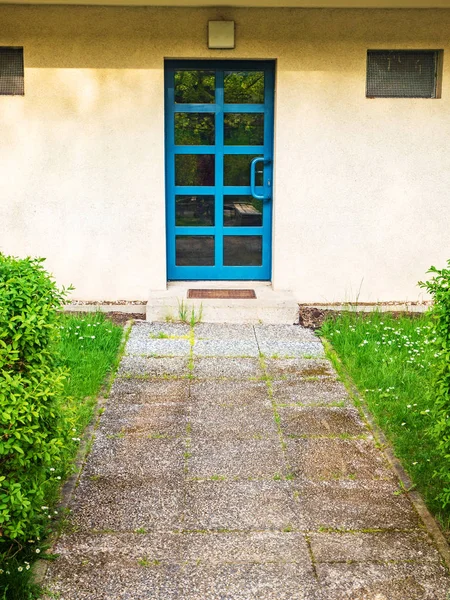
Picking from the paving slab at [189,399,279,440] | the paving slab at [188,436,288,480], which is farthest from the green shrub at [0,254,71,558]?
the paving slab at [189,399,279,440]

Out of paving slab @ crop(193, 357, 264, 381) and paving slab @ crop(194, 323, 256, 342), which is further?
paving slab @ crop(194, 323, 256, 342)

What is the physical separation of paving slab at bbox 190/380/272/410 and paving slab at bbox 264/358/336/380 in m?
0.31

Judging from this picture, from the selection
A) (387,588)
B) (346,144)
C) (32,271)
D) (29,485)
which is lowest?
(387,588)

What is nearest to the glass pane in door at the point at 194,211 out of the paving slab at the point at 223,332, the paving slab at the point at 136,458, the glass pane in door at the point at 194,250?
the glass pane in door at the point at 194,250

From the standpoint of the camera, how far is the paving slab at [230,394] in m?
5.77

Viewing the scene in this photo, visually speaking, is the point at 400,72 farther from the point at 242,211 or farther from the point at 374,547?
the point at 374,547

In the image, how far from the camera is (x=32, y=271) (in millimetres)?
3850

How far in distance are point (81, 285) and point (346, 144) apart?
3.27 metres

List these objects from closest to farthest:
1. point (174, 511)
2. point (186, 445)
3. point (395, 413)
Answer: point (174, 511) → point (186, 445) → point (395, 413)

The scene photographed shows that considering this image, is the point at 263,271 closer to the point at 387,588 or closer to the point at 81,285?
the point at 81,285

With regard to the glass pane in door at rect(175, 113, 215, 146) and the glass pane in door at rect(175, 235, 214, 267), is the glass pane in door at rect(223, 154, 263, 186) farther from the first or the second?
the glass pane in door at rect(175, 235, 214, 267)

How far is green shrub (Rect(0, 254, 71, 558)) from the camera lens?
332 centimetres

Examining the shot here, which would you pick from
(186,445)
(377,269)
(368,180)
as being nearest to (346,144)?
(368,180)

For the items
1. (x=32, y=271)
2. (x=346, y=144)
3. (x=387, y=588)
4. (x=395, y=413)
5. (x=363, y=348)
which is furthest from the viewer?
(x=346, y=144)
